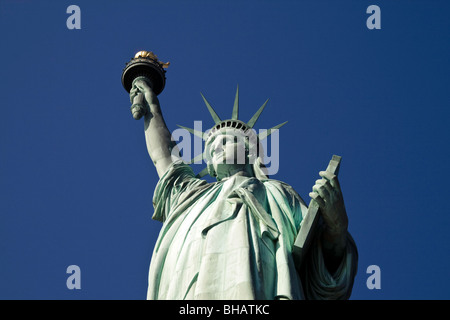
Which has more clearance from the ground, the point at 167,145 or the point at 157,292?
the point at 167,145

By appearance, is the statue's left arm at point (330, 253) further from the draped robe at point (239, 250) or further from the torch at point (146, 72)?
the torch at point (146, 72)

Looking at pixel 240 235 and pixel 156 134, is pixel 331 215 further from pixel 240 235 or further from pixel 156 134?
pixel 156 134

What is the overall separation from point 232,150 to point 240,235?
240cm

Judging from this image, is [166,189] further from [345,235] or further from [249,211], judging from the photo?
[345,235]

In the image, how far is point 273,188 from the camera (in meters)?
14.2

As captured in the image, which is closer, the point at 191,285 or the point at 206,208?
the point at 191,285

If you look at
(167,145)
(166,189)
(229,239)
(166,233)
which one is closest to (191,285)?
(229,239)

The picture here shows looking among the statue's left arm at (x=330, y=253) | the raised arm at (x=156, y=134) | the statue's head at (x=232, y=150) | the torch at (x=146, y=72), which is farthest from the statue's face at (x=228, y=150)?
the torch at (x=146, y=72)

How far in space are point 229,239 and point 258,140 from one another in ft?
10.4

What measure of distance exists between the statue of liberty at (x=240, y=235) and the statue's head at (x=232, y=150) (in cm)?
2

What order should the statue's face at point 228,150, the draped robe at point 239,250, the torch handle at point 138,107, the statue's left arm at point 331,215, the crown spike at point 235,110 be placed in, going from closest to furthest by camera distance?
the draped robe at point 239,250
the statue's left arm at point 331,215
the statue's face at point 228,150
the crown spike at point 235,110
the torch handle at point 138,107

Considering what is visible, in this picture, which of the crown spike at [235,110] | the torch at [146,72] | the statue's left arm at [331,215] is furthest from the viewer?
the torch at [146,72]

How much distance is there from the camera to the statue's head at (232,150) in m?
14.8
